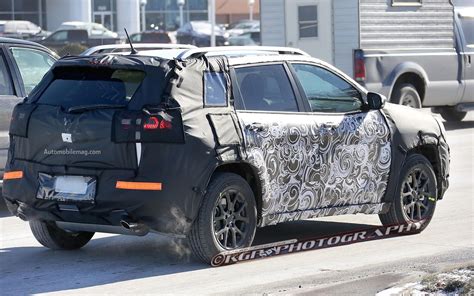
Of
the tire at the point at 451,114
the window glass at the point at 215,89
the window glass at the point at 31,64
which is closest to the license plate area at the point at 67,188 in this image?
the window glass at the point at 215,89

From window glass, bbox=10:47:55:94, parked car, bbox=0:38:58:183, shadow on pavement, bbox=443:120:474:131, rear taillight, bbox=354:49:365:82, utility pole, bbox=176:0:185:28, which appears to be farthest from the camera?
utility pole, bbox=176:0:185:28

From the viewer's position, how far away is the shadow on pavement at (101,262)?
822 centimetres

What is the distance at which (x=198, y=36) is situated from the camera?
191 feet

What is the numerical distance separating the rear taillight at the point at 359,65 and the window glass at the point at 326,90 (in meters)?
10.3

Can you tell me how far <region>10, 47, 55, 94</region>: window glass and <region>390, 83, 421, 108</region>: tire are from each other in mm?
9531

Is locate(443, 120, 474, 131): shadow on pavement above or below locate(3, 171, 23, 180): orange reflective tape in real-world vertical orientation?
below

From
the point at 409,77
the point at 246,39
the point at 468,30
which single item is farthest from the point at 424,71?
the point at 246,39

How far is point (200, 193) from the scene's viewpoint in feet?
27.1

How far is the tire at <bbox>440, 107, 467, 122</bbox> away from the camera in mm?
22584

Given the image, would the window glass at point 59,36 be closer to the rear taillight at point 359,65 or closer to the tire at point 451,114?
the tire at point 451,114

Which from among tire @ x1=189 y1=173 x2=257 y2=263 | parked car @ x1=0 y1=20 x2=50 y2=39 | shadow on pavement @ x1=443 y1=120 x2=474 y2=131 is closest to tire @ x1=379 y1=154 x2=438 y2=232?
tire @ x1=189 y1=173 x2=257 y2=263

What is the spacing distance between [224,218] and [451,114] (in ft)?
49.7

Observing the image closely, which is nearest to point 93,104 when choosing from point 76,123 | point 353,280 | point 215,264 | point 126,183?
point 76,123

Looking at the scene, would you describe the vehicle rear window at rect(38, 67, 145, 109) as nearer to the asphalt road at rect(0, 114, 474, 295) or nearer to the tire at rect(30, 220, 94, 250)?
the tire at rect(30, 220, 94, 250)
